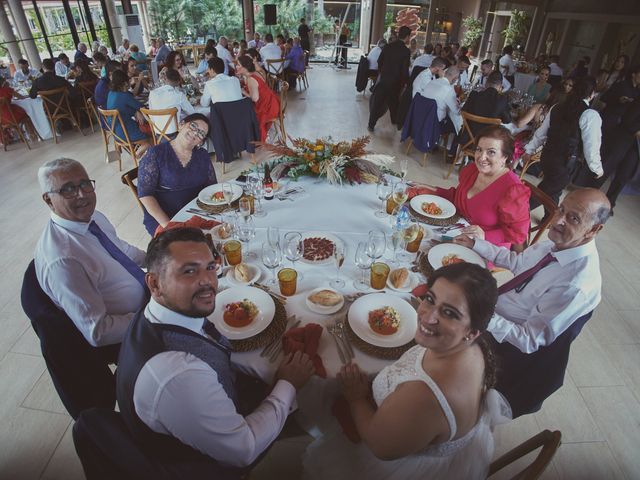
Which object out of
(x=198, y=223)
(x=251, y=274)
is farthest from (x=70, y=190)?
(x=251, y=274)

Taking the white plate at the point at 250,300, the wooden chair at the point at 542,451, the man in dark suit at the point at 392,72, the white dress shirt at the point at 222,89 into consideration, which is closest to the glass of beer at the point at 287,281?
the white plate at the point at 250,300

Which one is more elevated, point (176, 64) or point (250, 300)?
point (176, 64)

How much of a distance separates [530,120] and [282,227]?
3.77 metres

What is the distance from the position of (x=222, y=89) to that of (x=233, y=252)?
131 inches

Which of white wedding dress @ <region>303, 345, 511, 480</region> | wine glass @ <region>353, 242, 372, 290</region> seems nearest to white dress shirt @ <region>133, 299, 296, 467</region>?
white wedding dress @ <region>303, 345, 511, 480</region>

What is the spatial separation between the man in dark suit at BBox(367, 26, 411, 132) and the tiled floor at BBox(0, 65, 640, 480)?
3.57 metres

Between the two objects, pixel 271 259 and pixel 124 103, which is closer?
pixel 271 259

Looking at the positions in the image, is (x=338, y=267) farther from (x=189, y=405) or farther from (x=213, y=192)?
(x=213, y=192)

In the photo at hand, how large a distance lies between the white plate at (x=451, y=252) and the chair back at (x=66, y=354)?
1538 millimetres

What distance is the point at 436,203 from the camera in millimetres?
2223

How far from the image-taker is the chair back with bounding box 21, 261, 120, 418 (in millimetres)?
1367

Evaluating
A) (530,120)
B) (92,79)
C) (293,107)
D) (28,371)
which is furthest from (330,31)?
(28,371)

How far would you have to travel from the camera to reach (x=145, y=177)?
2.37 metres

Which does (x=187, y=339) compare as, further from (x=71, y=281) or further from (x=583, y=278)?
(x=583, y=278)
